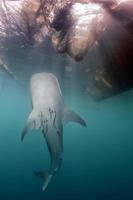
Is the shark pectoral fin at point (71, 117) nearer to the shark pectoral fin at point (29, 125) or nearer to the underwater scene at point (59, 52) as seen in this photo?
the underwater scene at point (59, 52)

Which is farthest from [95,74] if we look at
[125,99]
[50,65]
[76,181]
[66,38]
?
[76,181]

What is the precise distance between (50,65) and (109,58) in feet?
13.3

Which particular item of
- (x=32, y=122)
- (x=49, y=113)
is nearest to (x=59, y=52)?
(x=49, y=113)

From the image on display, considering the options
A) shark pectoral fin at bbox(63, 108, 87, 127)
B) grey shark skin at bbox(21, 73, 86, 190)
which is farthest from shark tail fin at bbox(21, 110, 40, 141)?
shark pectoral fin at bbox(63, 108, 87, 127)

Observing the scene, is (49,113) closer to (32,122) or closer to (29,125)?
(32,122)

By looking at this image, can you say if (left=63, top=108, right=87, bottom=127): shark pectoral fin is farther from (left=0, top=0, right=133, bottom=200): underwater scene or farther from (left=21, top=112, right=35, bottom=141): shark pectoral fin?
(left=21, top=112, right=35, bottom=141): shark pectoral fin

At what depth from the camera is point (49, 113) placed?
8.11m

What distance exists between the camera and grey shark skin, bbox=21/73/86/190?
7.95 metres

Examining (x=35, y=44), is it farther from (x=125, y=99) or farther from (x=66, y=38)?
(x=125, y=99)

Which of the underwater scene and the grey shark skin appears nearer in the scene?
the underwater scene

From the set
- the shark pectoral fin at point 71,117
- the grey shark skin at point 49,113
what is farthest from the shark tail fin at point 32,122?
the shark pectoral fin at point 71,117

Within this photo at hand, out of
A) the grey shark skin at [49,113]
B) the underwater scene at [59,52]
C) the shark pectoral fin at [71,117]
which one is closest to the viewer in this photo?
the underwater scene at [59,52]

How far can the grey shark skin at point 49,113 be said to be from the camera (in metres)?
7.95

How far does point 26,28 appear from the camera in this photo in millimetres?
8281
